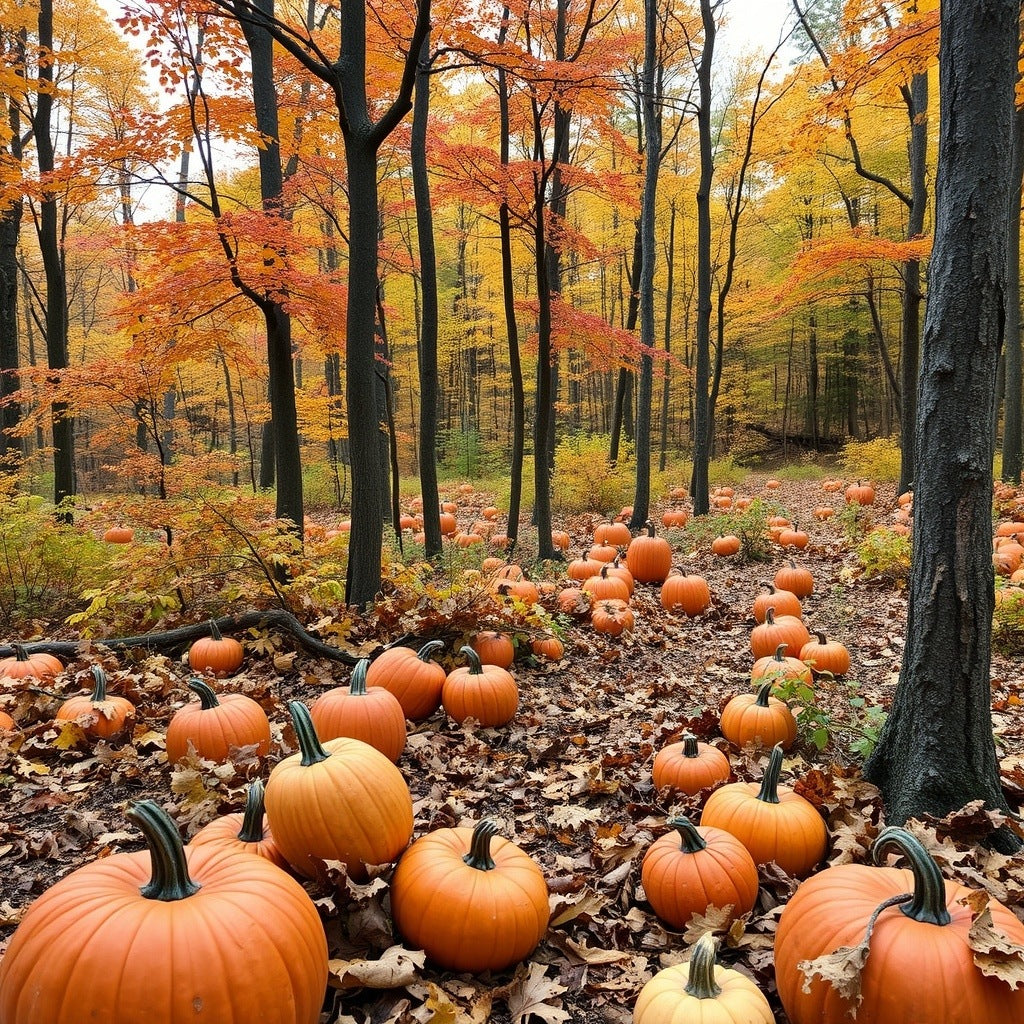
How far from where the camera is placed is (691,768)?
3283 mm

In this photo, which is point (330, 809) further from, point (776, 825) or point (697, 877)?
point (776, 825)

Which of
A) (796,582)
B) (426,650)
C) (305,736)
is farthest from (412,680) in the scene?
(796,582)

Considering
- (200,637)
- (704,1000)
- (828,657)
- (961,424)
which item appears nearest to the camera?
(704,1000)

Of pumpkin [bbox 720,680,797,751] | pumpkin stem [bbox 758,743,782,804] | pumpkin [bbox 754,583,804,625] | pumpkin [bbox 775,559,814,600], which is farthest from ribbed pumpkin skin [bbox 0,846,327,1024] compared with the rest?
pumpkin [bbox 775,559,814,600]

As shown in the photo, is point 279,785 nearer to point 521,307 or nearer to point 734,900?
point 734,900

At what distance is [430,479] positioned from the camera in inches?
346

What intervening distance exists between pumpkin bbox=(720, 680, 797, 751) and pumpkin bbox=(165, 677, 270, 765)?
2.63m

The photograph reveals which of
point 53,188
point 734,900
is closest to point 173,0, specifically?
point 53,188

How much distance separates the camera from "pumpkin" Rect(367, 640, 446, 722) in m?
4.19

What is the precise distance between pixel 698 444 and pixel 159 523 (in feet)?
36.3

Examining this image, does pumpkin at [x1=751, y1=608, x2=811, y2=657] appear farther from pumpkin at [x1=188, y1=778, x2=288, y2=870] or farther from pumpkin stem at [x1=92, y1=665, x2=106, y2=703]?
pumpkin stem at [x1=92, y1=665, x2=106, y2=703]

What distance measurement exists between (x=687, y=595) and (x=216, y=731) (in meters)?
5.36

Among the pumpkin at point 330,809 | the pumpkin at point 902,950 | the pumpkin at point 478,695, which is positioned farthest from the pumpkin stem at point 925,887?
the pumpkin at point 478,695

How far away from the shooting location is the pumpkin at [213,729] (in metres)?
3.25
